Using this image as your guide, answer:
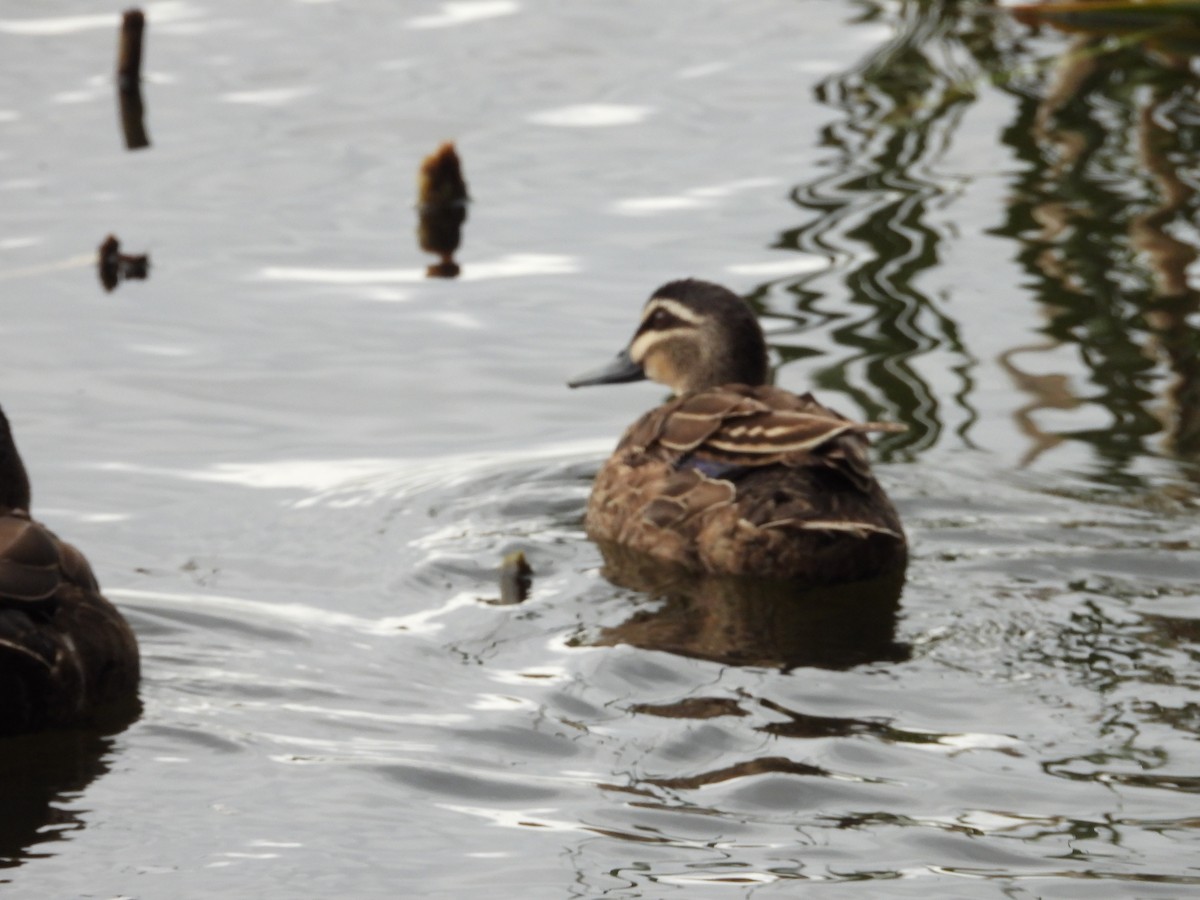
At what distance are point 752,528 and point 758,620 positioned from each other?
0.48 metres

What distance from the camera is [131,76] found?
16906mm

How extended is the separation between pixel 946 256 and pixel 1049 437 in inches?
107

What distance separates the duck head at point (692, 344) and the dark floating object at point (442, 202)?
9.59 feet

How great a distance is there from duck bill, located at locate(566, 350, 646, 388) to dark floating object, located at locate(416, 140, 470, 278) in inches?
111

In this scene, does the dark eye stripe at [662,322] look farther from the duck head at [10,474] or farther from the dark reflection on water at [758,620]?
the duck head at [10,474]

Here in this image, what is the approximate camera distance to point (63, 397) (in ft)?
37.5

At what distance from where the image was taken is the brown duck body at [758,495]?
9250 mm

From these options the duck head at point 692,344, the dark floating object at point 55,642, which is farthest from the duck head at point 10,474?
the duck head at point 692,344

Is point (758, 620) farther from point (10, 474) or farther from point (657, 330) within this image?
point (10, 474)

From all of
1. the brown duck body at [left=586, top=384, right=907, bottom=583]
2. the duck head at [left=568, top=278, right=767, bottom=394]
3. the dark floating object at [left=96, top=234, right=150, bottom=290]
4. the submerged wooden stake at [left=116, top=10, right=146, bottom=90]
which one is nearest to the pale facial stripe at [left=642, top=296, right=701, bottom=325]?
the duck head at [left=568, top=278, right=767, bottom=394]

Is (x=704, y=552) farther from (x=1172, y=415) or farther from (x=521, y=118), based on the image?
(x=521, y=118)

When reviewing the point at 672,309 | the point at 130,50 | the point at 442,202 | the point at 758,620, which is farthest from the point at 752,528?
the point at 130,50

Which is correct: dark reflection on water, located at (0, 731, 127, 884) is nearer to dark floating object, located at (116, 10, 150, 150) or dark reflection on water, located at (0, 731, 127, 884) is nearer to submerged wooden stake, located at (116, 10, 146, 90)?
dark floating object, located at (116, 10, 150, 150)

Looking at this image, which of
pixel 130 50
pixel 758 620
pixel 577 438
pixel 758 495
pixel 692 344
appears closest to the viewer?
pixel 758 620
